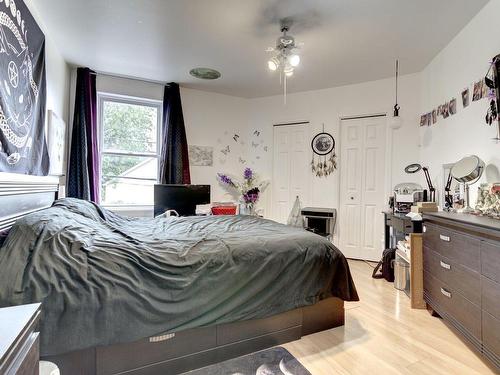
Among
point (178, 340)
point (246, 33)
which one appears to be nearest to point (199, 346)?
point (178, 340)

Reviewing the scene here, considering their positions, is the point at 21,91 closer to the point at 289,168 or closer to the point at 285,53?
the point at 285,53

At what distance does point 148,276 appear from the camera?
57.3 inches

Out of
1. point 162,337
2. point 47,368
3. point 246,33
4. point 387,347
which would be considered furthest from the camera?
point 246,33

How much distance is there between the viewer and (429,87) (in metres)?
3.37

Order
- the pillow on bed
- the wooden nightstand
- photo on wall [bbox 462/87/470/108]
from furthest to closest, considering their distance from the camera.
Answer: photo on wall [bbox 462/87/470/108] < the pillow on bed < the wooden nightstand

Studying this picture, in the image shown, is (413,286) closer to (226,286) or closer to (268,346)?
(268,346)

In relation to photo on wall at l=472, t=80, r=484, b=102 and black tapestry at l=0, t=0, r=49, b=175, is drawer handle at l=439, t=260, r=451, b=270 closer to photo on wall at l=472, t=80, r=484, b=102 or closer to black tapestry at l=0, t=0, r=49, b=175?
photo on wall at l=472, t=80, r=484, b=102

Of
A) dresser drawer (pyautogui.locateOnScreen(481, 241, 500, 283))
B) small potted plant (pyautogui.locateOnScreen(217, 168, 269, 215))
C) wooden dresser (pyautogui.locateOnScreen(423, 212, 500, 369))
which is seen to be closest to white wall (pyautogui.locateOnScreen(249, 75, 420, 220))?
small potted plant (pyautogui.locateOnScreen(217, 168, 269, 215))

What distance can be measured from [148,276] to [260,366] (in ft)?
2.85

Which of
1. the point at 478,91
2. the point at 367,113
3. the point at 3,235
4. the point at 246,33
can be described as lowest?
the point at 3,235

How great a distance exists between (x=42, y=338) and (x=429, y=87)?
424 centimetres

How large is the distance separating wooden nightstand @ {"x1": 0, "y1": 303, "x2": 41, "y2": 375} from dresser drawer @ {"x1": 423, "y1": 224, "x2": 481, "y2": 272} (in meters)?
2.17

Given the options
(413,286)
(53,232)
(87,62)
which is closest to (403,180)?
(413,286)

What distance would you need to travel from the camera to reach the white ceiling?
228 cm
